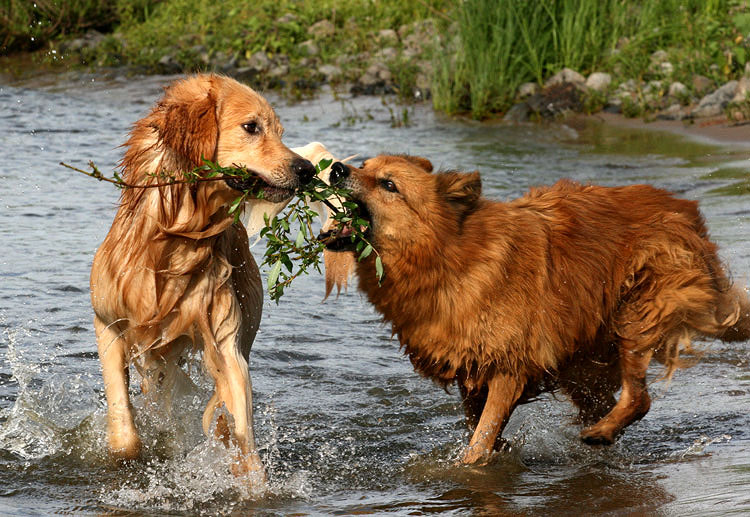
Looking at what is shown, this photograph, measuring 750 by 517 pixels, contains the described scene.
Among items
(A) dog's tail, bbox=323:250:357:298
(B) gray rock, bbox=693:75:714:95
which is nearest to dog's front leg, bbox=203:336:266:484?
(A) dog's tail, bbox=323:250:357:298

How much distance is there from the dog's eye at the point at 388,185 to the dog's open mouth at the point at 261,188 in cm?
55

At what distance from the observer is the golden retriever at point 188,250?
4.72 metres

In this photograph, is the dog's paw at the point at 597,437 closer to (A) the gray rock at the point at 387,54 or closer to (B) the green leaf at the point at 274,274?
(B) the green leaf at the point at 274,274

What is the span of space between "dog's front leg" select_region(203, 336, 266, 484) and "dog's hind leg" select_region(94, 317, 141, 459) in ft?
1.25

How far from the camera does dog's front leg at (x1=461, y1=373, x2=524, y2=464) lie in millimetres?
5133

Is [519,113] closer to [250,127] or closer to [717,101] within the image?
[717,101]

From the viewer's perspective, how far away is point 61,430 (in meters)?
5.69

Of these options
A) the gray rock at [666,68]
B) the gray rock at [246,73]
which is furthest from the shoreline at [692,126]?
the gray rock at [246,73]

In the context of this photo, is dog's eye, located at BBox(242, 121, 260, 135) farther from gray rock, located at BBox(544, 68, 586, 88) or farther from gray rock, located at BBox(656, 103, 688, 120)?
gray rock, located at BBox(544, 68, 586, 88)

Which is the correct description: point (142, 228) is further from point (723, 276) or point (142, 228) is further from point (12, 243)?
point (12, 243)

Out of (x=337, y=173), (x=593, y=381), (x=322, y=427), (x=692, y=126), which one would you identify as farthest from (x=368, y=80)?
(x=337, y=173)

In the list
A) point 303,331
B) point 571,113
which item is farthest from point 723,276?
point 571,113

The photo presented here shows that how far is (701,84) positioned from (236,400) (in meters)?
9.89

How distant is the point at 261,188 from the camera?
4.71 meters
